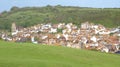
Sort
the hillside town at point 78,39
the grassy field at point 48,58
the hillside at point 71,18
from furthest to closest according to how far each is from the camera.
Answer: the hillside at point 71,18 < the hillside town at point 78,39 < the grassy field at point 48,58

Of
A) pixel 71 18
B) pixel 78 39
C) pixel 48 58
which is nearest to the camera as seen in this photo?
pixel 48 58

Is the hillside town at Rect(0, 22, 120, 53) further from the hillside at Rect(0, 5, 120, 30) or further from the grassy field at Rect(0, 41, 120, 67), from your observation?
the hillside at Rect(0, 5, 120, 30)

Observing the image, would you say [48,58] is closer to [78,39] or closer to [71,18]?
[78,39]

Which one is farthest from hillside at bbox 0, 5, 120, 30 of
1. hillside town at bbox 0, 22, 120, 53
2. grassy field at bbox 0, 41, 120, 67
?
grassy field at bbox 0, 41, 120, 67

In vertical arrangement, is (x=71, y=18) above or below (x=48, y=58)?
below

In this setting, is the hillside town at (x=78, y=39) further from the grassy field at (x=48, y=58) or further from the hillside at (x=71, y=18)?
the hillside at (x=71, y=18)

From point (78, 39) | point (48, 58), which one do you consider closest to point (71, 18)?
point (78, 39)

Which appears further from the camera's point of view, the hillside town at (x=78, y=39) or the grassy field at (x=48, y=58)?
the hillside town at (x=78, y=39)

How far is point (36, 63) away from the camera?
46.1ft

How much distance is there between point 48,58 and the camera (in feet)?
51.6

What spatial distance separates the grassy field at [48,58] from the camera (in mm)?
14164

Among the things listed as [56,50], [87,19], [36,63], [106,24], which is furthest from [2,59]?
[87,19]

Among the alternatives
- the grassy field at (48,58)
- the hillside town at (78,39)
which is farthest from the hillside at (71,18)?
the grassy field at (48,58)

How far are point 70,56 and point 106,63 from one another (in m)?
1.64
